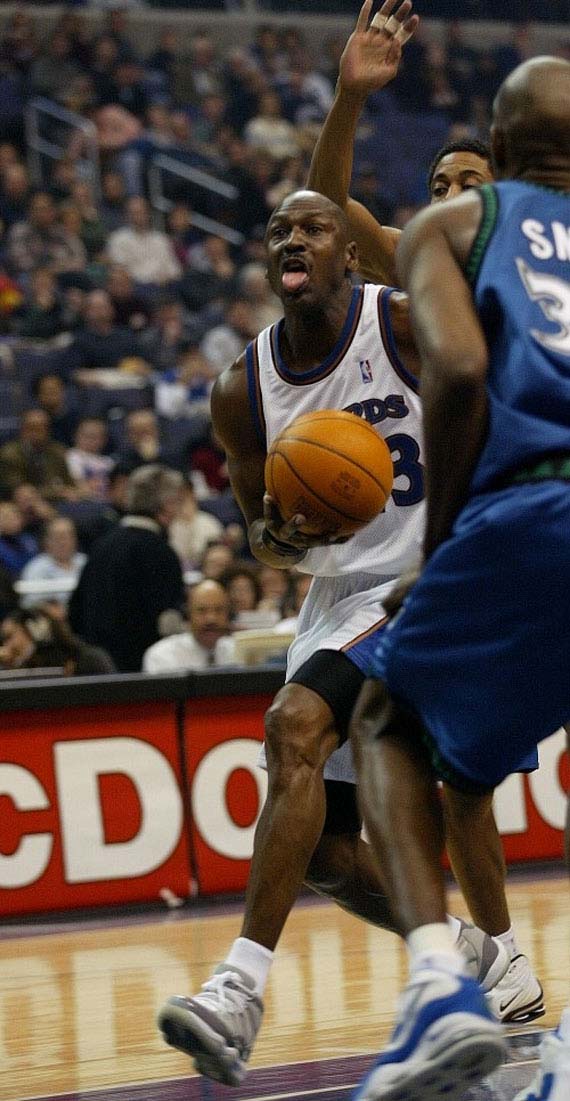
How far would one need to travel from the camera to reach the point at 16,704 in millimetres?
7355

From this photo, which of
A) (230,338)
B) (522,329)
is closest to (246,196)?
(230,338)

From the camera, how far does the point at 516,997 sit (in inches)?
180

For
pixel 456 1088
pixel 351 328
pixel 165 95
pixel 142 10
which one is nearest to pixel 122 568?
pixel 351 328

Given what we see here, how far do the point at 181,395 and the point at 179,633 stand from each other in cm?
511

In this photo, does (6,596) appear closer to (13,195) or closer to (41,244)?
(41,244)

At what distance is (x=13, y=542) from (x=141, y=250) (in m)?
5.73

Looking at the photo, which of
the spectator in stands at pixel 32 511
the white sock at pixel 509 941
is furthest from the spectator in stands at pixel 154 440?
the white sock at pixel 509 941

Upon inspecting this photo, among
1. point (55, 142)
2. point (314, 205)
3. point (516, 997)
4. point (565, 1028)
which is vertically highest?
point (314, 205)

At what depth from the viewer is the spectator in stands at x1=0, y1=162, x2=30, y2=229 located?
15195 mm

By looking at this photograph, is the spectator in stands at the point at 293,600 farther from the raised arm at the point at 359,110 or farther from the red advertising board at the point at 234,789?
the raised arm at the point at 359,110

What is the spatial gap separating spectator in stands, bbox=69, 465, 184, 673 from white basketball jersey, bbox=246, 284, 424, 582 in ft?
15.5

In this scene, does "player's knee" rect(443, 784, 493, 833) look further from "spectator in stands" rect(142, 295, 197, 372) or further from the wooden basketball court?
"spectator in stands" rect(142, 295, 197, 372)

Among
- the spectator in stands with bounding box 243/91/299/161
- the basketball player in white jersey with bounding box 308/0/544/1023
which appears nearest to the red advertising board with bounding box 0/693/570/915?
the basketball player in white jersey with bounding box 308/0/544/1023

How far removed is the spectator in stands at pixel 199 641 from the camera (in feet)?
28.2
